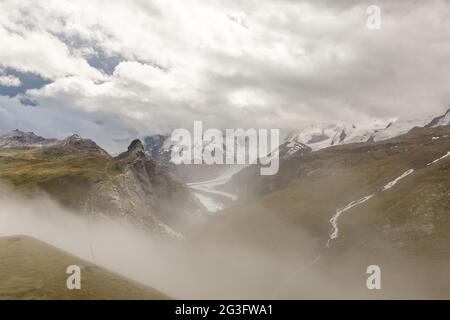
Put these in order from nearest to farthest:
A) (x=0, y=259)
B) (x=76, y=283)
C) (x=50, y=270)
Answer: (x=76, y=283)
(x=50, y=270)
(x=0, y=259)

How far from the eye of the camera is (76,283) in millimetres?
58438

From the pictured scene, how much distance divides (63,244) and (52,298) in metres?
125

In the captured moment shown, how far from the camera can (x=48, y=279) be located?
60.5 metres

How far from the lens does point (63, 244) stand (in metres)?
170

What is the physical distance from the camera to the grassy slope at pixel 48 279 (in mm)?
54562

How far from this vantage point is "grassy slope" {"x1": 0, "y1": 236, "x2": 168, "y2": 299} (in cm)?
5456
